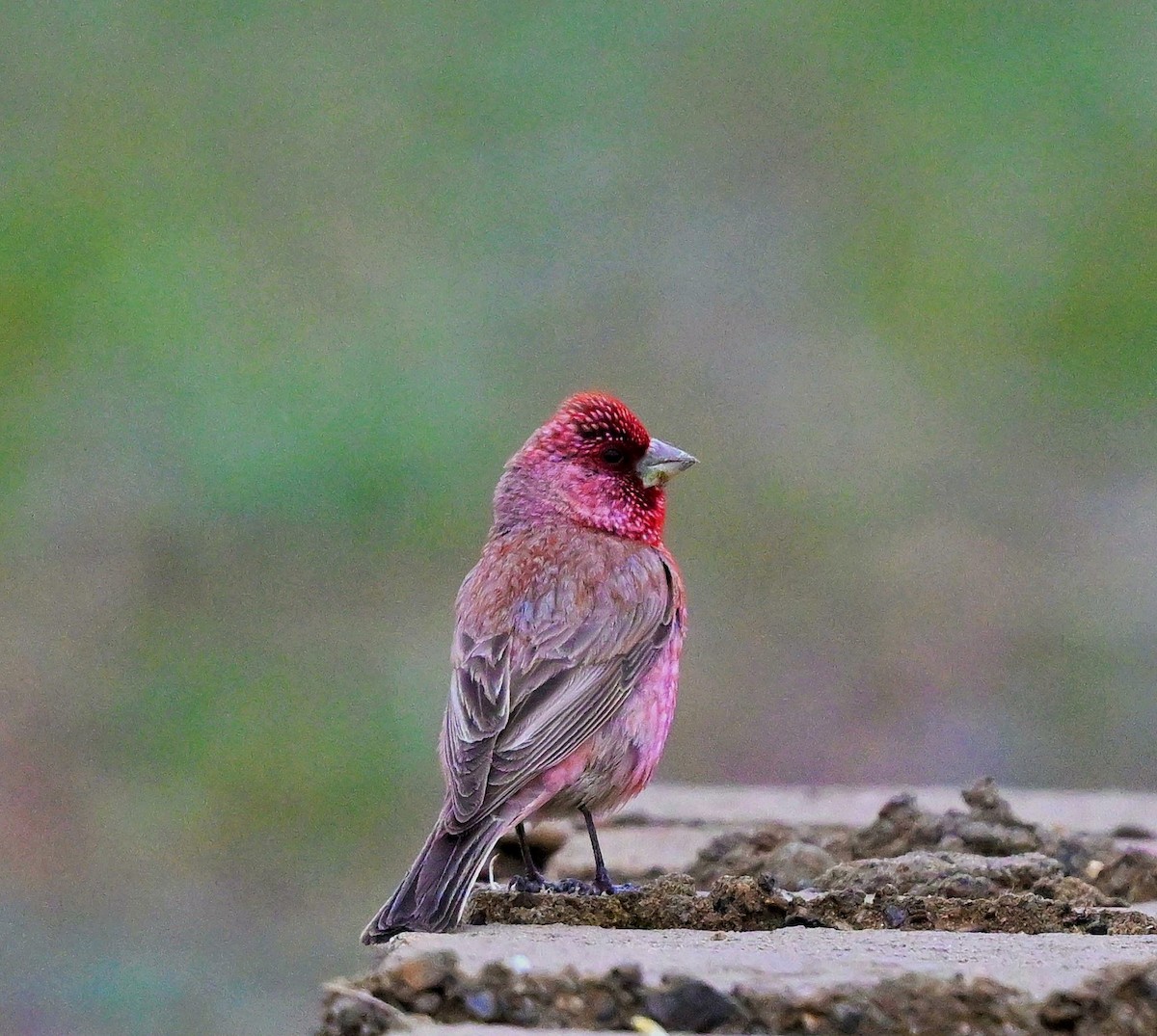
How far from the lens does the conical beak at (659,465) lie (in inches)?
243

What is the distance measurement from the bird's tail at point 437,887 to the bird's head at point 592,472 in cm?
146

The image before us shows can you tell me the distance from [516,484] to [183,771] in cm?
378

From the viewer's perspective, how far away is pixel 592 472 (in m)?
6.13

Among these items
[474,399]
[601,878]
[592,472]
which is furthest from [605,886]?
[474,399]

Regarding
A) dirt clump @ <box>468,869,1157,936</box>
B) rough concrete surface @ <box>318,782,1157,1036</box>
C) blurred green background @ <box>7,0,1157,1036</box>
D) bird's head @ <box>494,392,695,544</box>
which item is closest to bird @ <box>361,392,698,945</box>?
bird's head @ <box>494,392,695,544</box>

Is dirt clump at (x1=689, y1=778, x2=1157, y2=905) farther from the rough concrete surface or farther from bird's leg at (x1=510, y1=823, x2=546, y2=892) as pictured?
bird's leg at (x1=510, y1=823, x2=546, y2=892)

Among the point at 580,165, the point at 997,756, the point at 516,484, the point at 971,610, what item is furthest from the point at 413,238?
the point at 516,484

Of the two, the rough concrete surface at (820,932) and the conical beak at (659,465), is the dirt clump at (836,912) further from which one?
the conical beak at (659,465)

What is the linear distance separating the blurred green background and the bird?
2.53m

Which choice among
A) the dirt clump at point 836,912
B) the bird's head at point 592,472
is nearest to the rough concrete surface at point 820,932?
the dirt clump at point 836,912

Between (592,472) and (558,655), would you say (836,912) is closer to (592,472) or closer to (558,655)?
(558,655)

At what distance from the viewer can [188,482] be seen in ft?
37.0

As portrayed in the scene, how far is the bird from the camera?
15.9ft

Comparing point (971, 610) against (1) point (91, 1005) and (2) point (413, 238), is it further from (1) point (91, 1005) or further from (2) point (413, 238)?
(1) point (91, 1005)
